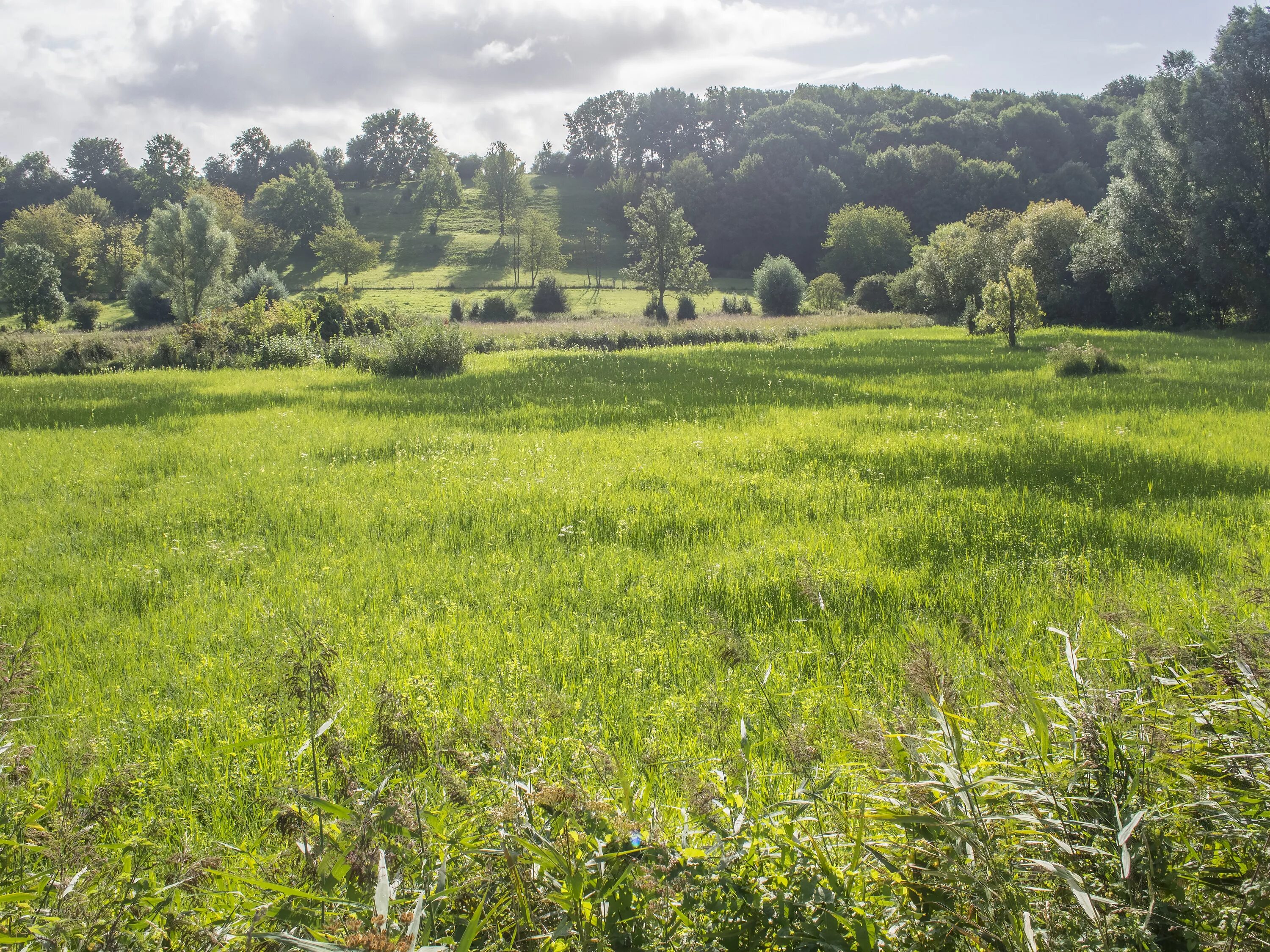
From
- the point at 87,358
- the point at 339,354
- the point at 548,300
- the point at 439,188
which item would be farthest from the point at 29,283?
the point at 439,188

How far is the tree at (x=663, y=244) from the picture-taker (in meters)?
58.4

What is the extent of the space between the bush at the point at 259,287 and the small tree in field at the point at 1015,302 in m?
49.5

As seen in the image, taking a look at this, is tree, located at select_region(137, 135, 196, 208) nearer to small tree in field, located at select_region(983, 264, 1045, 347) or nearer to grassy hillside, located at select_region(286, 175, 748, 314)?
grassy hillside, located at select_region(286, 175, 748, 314)

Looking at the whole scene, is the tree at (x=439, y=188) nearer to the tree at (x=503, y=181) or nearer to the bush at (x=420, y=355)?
the tree at (x=503, y=181)

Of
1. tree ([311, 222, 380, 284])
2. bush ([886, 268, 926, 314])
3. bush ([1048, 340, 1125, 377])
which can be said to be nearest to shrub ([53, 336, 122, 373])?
bush ([1048, 340, 1125, 377])

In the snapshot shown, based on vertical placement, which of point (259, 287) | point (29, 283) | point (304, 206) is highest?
point (304, 206)

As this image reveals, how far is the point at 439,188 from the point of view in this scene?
4481 inches

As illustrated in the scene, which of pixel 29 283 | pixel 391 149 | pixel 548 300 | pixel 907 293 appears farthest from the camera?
pixel 391 149

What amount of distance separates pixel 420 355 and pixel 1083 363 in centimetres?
1854

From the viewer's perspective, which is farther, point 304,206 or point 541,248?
point 304,206

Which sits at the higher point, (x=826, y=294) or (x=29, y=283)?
(x=29, y=283)

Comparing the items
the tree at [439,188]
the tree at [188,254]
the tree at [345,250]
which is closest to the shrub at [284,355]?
the tree at [188,254]

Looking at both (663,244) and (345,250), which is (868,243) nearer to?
(663,244)

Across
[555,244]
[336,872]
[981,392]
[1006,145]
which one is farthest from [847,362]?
[1006,145]
